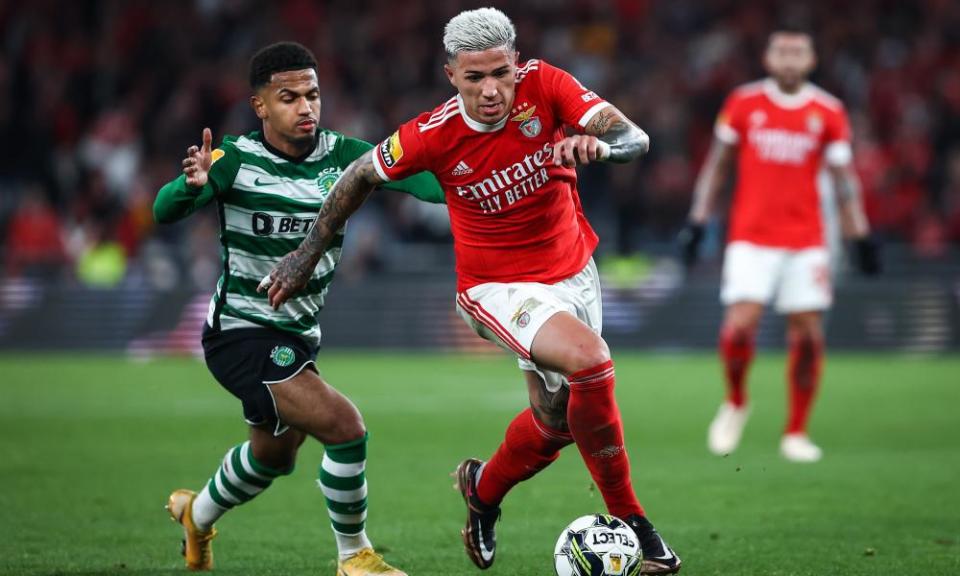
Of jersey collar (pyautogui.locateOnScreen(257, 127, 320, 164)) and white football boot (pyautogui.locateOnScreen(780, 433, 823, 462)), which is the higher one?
jersey collar (pyautogui.locateOnScreen(257, 127, 320, 164))

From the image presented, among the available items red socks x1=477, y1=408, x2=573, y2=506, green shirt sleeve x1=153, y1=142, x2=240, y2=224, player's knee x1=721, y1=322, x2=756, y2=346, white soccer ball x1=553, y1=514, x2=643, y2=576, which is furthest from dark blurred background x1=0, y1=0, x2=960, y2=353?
white soccer ball x1=553, y1=514, x2=643, y2=576

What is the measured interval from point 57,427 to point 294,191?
19.9ft

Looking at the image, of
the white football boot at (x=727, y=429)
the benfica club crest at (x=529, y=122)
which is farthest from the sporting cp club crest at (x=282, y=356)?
the white football boot at (x=727, y=429)

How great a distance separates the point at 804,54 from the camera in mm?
9539

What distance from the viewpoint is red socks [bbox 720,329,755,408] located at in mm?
9492

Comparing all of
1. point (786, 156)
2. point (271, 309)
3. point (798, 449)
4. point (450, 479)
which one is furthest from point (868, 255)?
point (271, 309)

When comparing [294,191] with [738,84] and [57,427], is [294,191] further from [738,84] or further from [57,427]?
[738,84]

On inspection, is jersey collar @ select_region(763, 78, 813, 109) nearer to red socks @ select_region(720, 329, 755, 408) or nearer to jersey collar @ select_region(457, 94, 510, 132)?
red socks @ select_region(720, 329, 755, 408)

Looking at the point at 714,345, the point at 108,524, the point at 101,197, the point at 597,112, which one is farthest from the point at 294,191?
the point at 101,197

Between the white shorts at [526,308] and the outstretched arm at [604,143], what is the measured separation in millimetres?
670

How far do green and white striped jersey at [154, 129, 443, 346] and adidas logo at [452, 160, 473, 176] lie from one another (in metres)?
0.23

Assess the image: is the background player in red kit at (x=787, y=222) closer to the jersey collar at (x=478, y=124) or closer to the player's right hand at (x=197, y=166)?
the jersey collar at (x=478, y=124)

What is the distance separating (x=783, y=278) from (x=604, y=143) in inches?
187

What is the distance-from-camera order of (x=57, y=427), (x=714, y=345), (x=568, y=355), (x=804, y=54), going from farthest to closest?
(x=714, y=345), (x=57, y=427), (x=804, y=54), (x=568, y=355)
